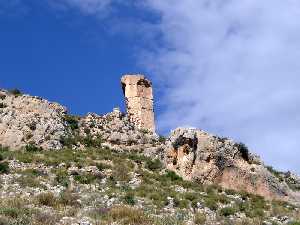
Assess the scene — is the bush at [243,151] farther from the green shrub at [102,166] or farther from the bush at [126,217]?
the bush at [126,217]

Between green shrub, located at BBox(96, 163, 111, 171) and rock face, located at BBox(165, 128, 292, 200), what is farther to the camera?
rock face, located at BBox(165, 128, 292, 200)

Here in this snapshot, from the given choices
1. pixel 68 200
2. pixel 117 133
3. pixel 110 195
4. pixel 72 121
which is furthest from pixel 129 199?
pixel 72 121

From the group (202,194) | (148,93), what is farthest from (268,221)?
(148,93)

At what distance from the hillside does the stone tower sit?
7.86 m

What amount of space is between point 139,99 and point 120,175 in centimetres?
2623

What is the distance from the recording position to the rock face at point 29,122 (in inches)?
1404

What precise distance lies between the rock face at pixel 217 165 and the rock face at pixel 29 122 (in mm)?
7837

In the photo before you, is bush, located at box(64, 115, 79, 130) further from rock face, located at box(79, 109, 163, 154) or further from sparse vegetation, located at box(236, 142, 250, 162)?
sparse vegetation, located at box(236, 142, 250, 162)

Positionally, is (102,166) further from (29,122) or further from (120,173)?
(29,122)

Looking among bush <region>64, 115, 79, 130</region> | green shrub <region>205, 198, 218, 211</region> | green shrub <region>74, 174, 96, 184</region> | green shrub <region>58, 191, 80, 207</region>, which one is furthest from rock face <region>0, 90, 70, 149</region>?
green shrub <region>58, 191, 80, 207</region>

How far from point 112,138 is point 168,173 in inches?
380

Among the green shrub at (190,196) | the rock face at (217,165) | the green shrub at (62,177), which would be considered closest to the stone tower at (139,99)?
the rock face at (217,165)

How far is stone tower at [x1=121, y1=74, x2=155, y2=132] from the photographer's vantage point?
174 ft

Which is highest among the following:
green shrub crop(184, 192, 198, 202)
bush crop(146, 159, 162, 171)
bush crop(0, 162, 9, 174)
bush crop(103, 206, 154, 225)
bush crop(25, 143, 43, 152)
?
bush crop(25, 143, 43, 152)
